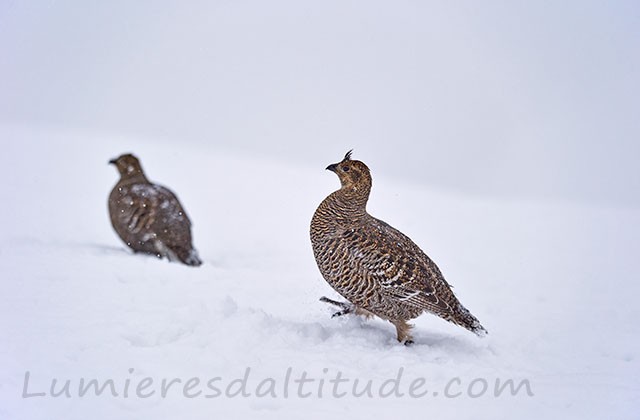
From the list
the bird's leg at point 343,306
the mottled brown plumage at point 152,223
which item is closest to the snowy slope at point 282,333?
the bird's leg at point 343,306

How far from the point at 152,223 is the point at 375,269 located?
4.22 metres

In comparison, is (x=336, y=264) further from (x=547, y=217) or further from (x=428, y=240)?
(x=547, y=217)

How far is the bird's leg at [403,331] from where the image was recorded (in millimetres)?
5289

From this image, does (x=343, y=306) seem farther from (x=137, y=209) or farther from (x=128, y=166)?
(x=128, y=166)

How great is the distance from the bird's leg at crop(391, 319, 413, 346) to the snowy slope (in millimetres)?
150

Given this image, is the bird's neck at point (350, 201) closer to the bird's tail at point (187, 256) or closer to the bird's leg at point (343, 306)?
the bird's leg at point (343, 306)

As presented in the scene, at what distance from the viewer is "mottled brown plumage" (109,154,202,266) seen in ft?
27.7

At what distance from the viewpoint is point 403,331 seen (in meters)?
5.32

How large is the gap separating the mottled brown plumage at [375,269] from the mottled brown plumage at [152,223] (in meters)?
3.57

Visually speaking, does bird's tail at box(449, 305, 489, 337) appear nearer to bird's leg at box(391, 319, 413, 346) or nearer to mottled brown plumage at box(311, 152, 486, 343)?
mottled brown plumage at box(311, 152, 486, 343)

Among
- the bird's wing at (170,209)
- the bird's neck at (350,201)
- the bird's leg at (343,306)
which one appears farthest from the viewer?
the bird's wing at (170,209)

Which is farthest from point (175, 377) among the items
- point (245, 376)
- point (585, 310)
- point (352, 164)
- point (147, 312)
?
point (585, 310)

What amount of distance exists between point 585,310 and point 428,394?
11.6ft

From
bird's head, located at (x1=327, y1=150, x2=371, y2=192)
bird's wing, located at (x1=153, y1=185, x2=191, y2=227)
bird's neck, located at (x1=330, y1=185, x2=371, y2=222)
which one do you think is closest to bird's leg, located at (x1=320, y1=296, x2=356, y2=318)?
bird's neck, located at (x1=330, y1=185, x2=371, y2=222)
